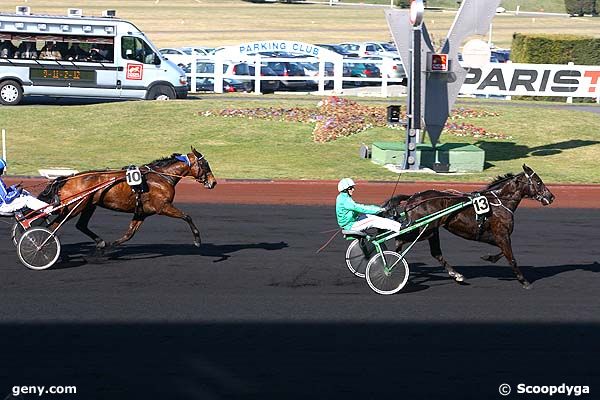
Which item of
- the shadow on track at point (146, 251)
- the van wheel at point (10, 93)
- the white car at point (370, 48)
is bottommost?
the shadow on track at point (146, 251)

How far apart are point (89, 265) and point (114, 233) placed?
2403mm

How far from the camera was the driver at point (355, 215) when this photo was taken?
11.8m

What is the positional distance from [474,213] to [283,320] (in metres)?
2.95

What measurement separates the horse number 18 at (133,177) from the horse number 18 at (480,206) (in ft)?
14.2

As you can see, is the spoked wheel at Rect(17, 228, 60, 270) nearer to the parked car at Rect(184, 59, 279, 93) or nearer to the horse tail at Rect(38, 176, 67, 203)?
the horse tail at Rect(38, 176, 67, 203)

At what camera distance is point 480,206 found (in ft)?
39.6

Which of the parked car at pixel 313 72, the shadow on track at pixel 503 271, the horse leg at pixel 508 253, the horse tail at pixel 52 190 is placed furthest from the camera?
the parked car at pixel 313 72

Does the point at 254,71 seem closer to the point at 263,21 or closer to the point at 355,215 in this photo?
the point at 355,215

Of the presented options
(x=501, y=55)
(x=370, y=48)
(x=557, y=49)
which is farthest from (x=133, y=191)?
(x=370, y=48)

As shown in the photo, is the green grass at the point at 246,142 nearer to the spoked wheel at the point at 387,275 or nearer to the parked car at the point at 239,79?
the parked car at the point at 239,79

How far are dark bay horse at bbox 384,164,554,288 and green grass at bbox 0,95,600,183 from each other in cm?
867

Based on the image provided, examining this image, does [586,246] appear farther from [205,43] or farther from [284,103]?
[205,43]
